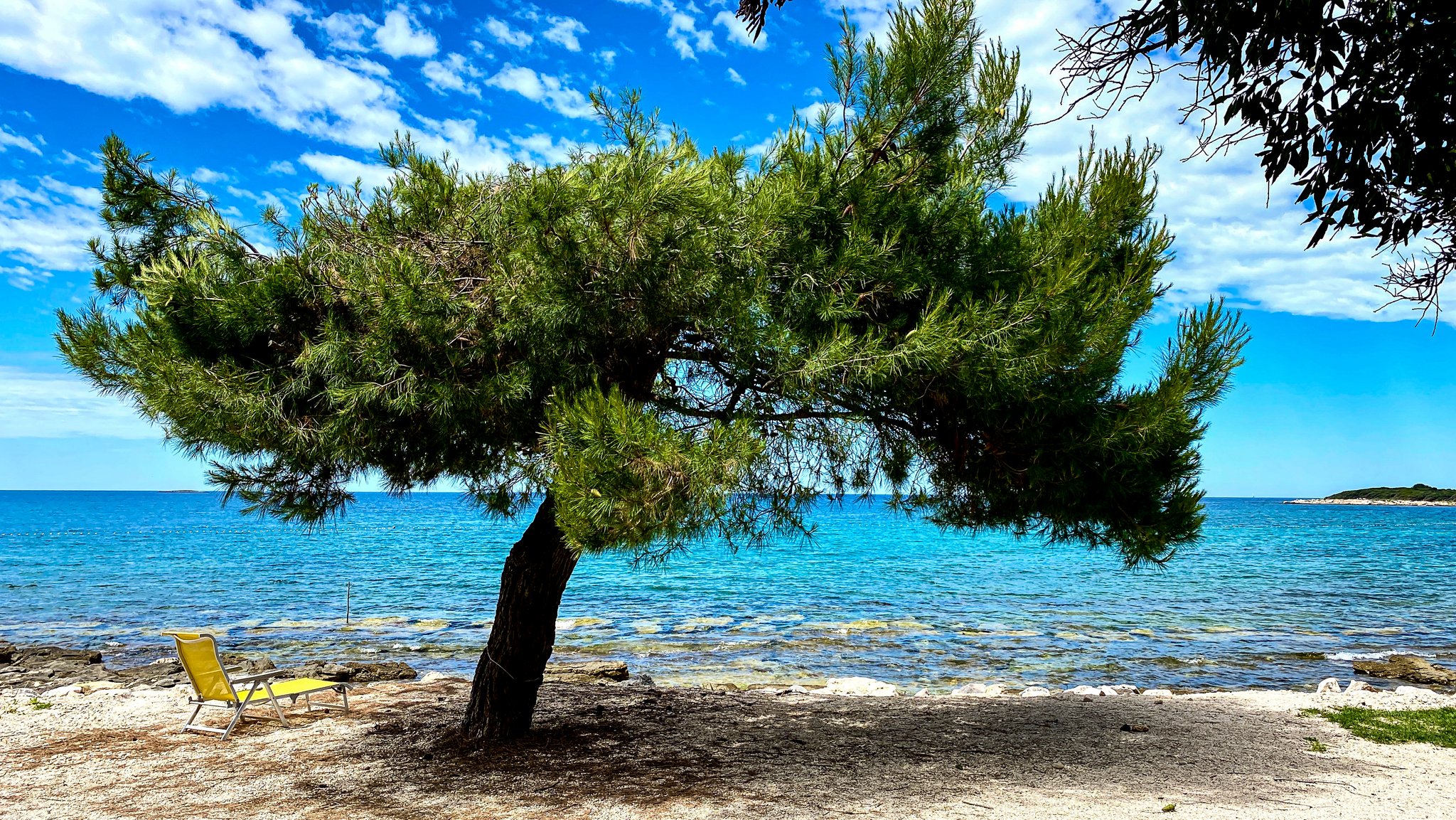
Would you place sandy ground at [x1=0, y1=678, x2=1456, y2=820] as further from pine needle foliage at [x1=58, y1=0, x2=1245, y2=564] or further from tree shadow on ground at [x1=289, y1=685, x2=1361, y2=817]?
pine needle foliage at [x1=58, y1=0, x2=1245, y2=564]

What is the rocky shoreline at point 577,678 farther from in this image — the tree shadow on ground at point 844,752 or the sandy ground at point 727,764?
the tree shadow on ground at point 844,752

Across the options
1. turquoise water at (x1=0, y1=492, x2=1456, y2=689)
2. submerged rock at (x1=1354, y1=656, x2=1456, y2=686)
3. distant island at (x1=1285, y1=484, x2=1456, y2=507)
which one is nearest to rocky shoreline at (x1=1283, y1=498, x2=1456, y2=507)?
distant island at (x1=1285, y1=484, x2=1456, y2=507)

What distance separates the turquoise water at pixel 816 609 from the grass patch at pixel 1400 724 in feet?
14.2

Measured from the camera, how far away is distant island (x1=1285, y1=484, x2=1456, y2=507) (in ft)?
433

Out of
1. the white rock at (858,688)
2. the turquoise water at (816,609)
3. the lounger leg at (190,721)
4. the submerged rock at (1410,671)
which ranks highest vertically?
the submerged rock at (1410,671)

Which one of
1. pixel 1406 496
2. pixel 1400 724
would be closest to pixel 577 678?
pixel 1400 724

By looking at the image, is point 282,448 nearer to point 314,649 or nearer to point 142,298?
point 142,298

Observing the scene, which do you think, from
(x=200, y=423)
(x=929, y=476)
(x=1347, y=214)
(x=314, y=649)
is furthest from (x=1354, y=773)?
(x=314, y=649)

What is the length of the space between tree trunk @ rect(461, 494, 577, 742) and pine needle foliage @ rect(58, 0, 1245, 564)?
2.68 feet

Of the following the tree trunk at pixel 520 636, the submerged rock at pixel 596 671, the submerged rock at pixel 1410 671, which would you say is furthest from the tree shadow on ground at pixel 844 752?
the submerged rock at pixel 1410 671

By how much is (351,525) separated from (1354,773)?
80.2 metres

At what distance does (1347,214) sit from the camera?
3318 mm

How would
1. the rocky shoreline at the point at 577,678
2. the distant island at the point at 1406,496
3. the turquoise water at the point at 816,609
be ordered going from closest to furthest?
the rocky shoreline at the point at 577,678
the turquoise water at the point at 816,609
the distant island at the point at 1406,496

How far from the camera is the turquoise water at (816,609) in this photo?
15.0 metres
